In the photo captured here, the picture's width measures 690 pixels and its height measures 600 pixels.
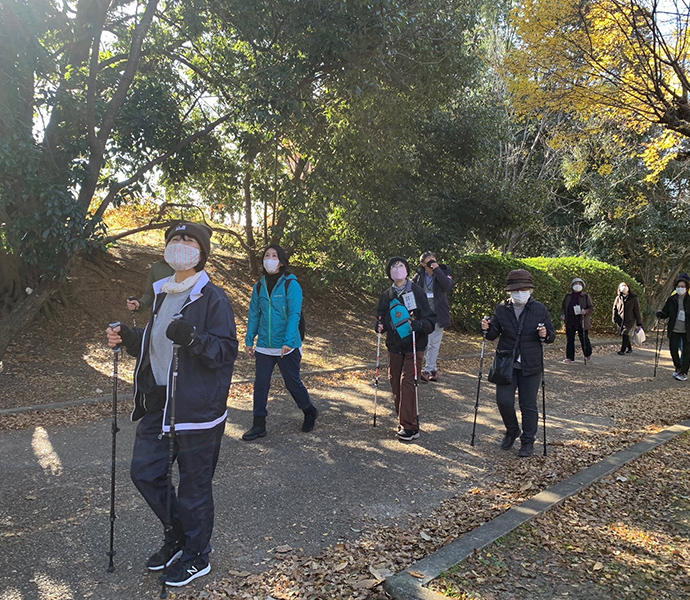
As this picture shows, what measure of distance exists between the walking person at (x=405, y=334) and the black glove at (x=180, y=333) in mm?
3205

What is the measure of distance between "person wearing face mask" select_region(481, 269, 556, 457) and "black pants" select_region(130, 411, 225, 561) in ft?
10.8

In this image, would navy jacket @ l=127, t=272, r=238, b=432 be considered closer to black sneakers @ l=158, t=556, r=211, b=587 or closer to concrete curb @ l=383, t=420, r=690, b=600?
black sneakers @ l=158, t=556, r=211, b=587

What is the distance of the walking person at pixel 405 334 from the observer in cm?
575

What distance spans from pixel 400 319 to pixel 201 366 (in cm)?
314

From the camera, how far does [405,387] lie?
5.69 metres

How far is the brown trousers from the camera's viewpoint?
570 centimetres

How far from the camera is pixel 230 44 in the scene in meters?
9.30

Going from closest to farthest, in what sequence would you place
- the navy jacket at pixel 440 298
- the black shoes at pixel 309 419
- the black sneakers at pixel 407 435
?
the black sneakers at pixel 407 435 < the black shoes at pixel 309 419 < the navy jacket at pixel 440 298

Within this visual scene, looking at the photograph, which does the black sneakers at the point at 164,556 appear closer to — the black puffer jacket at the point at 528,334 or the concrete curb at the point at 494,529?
the concrete curb at the point at 494,529

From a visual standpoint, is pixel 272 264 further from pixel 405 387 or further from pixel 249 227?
pixel 249 227

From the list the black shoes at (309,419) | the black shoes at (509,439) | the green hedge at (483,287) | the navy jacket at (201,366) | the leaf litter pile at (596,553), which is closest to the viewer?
the navy jacket at (201,366)

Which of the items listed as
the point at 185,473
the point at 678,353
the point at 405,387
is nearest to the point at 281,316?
the point at 405,387

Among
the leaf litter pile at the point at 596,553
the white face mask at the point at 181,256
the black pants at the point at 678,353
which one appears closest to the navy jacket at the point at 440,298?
the leaf litter pile at the point at 596,553

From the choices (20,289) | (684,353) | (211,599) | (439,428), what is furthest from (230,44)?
(684,353)
